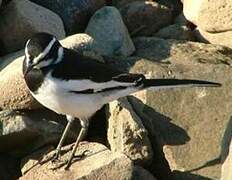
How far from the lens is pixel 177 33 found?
775cm

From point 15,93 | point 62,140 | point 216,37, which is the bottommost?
point 216,37

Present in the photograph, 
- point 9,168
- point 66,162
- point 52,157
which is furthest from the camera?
point 9,168

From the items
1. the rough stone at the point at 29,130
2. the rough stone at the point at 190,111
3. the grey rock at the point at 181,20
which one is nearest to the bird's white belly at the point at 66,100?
the rough stone at the point at 29,130

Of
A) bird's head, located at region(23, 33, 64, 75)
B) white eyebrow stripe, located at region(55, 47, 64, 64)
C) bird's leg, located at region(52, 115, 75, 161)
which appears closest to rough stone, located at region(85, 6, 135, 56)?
bird's leg, located at region(52, 115, 75, 161)

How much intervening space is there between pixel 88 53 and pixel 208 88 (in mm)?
960

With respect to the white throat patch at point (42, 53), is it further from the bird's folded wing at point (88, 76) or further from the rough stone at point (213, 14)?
the rough stone at point (213, 14)

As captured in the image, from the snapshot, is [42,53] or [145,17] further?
[145,17]

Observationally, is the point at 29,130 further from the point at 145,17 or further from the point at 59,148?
the point at 145,17

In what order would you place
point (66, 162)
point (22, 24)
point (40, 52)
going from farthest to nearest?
point (22, 24), point (66, 162), point (40, 52)

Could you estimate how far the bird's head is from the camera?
563cm

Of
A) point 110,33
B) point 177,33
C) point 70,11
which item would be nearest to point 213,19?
point 177,33

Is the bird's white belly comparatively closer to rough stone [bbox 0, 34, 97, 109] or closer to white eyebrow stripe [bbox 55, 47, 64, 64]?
white eyebrow stripe [bbox 55, 47, 64, 64]

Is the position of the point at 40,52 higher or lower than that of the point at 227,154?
higher

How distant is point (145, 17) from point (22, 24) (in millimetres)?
1348
